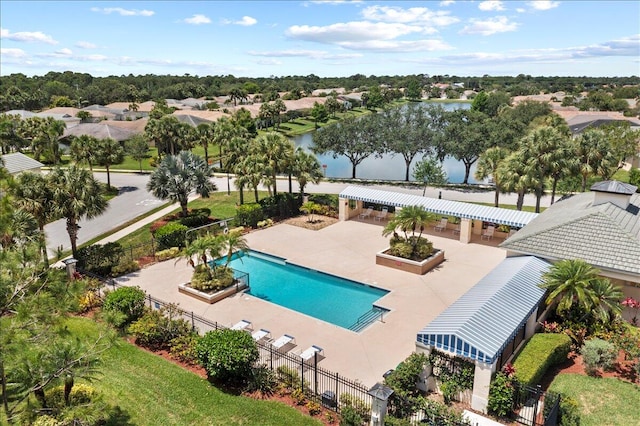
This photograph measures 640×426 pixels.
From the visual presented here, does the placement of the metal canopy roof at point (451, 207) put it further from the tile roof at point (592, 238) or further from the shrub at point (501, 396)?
the shrub at point (501, 396)

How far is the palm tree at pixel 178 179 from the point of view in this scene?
107 ft

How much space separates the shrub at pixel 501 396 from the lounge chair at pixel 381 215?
22168 millimetres

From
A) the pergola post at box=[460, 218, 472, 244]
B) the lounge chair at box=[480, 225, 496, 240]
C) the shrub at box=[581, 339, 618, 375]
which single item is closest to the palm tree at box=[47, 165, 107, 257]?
the pergola post at box=[460, 218, 472, 244]

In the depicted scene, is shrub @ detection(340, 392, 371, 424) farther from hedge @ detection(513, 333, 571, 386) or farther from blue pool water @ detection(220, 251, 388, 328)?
blue pool water @ detection(220, 251, 388, 328)

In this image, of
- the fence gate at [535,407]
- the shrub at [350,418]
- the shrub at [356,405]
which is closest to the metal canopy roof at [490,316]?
the fence gate at [535,407]

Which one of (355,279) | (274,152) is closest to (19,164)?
Answer: (274,152)

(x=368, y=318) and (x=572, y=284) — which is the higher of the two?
(x=572, y=284)

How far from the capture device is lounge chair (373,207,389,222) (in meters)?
36.2

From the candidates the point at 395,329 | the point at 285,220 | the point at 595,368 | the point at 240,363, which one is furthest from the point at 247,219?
the point at 595,368

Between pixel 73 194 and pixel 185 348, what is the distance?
11430 mm

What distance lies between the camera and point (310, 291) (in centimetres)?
2489

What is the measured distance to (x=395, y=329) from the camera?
65.6 ft

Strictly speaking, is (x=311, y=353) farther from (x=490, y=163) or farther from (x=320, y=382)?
(x=490, y=163)

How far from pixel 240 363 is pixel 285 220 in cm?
2160
